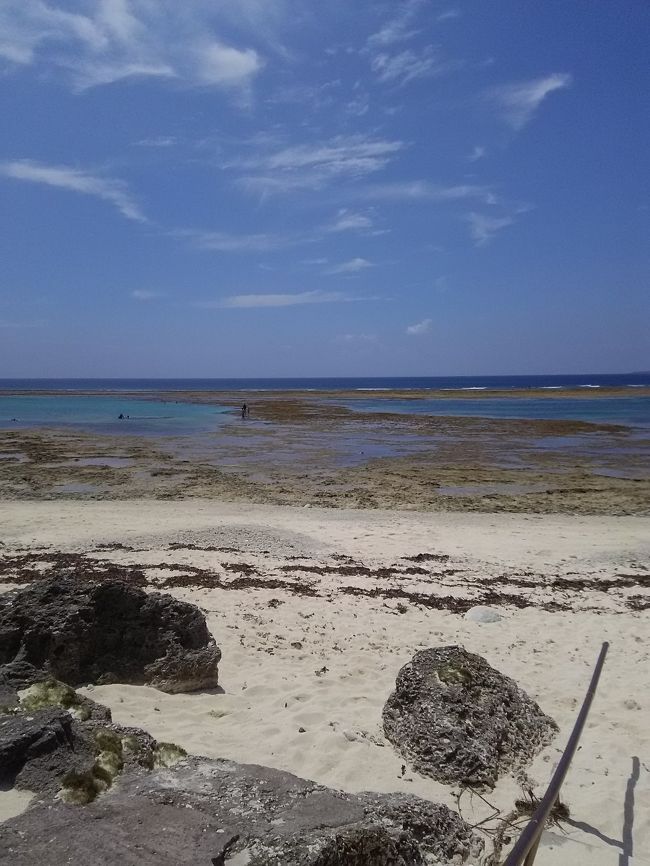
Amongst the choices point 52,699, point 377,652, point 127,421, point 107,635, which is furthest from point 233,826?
point 127,421

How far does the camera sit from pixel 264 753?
4.35 meters

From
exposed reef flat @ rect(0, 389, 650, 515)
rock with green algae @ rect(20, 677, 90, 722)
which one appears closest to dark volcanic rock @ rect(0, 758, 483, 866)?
rock with green algae @ rect(20, 677, 90, 722)

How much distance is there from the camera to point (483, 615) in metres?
7.84

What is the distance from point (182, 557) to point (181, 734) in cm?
667

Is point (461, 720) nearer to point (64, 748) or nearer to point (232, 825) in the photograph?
point (232, 825)

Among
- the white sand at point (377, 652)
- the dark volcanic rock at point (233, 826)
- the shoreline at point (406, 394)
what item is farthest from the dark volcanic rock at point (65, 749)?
the shoreline at point (406, 394)

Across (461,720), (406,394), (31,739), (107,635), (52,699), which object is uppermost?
(406,394)

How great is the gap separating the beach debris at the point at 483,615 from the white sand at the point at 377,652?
0.14 meters

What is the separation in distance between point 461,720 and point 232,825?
2347mm

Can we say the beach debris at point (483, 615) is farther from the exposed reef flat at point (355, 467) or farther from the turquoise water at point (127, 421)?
the turquoise water at point (127, 421)

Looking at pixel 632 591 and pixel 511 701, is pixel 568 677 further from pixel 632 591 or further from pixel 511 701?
pixel 632 591

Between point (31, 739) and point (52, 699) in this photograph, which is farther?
point (52, 699)

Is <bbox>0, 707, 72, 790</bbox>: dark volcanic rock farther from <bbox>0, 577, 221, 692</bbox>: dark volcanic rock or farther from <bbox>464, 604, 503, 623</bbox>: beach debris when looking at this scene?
<bbox>464, 604, 503, 623</bbox>: beach debris

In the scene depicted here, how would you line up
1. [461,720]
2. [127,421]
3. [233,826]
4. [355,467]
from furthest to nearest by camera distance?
[127,421], [355,467], [461,720], [233,826]
